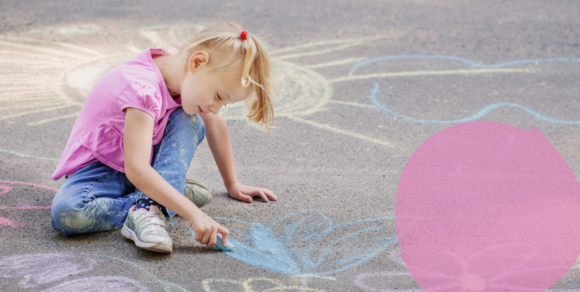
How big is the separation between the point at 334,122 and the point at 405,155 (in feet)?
1.58

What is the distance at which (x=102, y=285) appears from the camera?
1560 millimetres

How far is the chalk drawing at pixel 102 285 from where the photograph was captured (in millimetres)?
1538

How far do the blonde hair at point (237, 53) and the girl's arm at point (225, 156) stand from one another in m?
0.30

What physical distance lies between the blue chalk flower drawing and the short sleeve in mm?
521

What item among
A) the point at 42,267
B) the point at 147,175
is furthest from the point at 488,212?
the point at 42,267

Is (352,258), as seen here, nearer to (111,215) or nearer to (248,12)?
(111,215)

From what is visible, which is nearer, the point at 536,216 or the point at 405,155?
the point at 536,216

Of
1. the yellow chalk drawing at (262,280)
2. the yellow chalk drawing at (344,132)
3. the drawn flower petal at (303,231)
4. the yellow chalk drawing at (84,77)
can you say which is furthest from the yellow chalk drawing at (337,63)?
the yellow chalk drawing at (262,280)

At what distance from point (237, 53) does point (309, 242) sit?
69 centimetres

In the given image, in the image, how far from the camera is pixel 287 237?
1.89m

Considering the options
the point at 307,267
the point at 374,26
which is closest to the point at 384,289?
the point at 307,267

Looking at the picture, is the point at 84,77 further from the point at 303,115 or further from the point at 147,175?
the point at 147,175

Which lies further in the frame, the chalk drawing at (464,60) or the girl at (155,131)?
the chalk drawing at (464,60)

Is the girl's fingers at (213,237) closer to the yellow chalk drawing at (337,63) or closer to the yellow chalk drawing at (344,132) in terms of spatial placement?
the yellow chalk drawing at (344,132)
